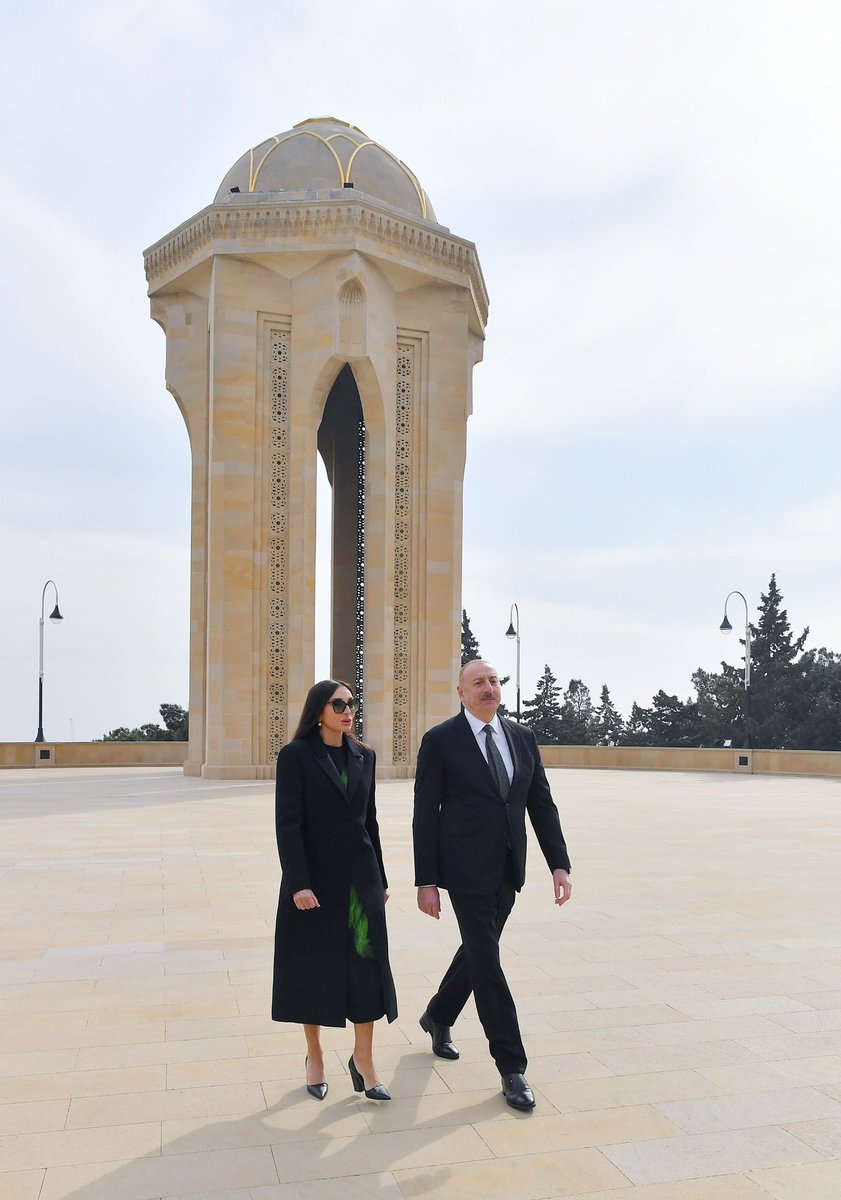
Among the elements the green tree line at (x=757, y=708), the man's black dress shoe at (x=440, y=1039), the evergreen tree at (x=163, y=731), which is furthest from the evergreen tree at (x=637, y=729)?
the man's black dress shoe at (x=440, y=1039)

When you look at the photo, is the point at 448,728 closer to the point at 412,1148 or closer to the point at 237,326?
the point at 412,1148

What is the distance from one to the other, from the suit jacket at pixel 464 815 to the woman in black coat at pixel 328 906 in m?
0.24

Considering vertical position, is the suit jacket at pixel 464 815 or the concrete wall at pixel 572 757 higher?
the suit jacket at pixel 464 815

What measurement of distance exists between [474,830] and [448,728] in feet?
1.46

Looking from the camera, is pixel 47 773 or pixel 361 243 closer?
pixel 361 243

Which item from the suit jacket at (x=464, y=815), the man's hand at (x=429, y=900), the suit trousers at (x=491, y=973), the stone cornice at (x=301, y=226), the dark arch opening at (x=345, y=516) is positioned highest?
the stone cornice at (x=301, y=226)

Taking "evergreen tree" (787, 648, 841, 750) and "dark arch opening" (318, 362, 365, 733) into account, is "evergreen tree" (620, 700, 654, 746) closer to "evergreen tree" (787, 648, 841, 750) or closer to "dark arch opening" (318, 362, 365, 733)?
"evergreen tree" (787, 648, 841, 750)

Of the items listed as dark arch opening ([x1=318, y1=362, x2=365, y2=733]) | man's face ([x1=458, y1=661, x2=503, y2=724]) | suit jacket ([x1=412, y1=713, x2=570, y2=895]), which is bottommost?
suit jacket ([x1=412, y1=713, x2=570, y2=895])

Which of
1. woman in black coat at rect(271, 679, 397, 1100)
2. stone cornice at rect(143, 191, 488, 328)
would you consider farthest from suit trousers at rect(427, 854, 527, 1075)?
stone cornice at rect(143, 191, 488, 328)

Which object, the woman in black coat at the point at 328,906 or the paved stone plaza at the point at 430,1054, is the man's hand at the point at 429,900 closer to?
the woman in black coat at the point at 328,906

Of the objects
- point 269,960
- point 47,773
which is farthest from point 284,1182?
point 47,773

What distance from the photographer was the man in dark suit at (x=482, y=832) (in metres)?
4.41

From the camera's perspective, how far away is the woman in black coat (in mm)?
4328

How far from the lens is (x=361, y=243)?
80.9 ft
